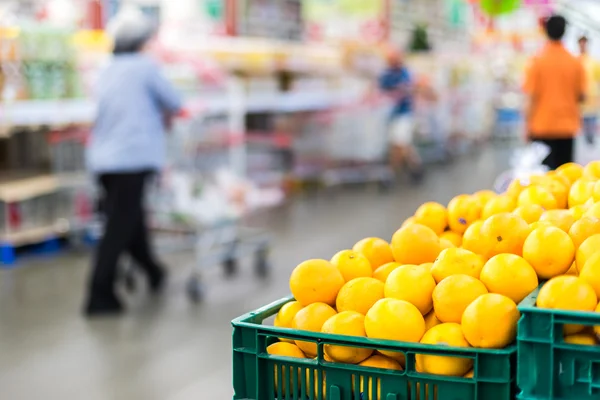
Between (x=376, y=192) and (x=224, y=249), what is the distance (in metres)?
4.79

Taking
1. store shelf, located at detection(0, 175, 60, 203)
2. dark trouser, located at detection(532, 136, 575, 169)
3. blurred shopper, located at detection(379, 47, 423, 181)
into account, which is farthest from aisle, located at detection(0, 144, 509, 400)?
blurred shopper, located at detection(379, 47, 423, 181)

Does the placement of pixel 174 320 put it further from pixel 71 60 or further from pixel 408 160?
pixel 408 160

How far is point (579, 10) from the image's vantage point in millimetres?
4789

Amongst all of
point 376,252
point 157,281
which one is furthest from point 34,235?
point 376,252

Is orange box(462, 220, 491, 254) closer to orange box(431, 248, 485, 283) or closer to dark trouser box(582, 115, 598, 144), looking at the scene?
orange box(431, 248, 485, 283)

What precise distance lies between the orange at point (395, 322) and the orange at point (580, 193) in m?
0.68

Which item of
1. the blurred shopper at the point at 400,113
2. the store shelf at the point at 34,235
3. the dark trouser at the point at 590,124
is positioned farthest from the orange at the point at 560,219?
the blurred shopper at the point at 400,113

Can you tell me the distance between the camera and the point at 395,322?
1.59 m

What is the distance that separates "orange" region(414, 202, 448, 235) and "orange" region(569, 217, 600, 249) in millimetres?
460

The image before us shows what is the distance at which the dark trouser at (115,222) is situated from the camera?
515cm

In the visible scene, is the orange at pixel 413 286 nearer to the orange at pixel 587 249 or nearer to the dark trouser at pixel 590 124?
the orange at pixel 587 249

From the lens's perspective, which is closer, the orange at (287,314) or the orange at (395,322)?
the orange at (395,322)

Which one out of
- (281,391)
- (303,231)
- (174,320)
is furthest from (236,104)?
(281,391)

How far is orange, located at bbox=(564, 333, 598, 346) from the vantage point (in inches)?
57.3
